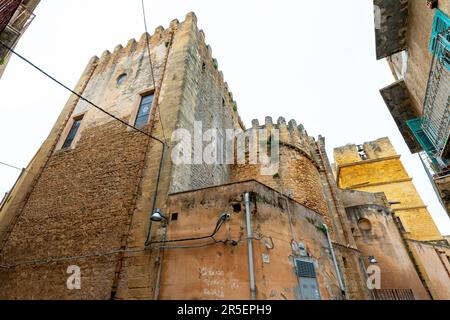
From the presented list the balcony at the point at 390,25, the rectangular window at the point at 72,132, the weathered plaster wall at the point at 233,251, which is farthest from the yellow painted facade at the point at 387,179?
the rectangular window at the point at 72,132

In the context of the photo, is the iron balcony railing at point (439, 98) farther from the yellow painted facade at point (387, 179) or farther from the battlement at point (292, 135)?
the yellow painted facade at point (387, 179)

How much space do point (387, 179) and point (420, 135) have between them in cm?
1598

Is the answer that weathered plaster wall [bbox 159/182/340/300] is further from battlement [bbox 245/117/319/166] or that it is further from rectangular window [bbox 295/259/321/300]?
battlement [bbox 245/117/319/166]

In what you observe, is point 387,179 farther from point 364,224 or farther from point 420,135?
point 420,135

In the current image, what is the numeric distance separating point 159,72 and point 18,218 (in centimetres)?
781

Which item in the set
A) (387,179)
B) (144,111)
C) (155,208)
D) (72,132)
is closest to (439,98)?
(155,208)

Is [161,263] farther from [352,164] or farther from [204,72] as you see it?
[352,164]

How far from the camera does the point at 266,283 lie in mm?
4680

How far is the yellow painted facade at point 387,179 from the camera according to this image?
1911 centimetres

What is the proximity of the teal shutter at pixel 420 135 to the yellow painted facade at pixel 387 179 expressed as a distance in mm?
12692

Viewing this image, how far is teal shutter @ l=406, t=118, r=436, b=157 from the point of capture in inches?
319

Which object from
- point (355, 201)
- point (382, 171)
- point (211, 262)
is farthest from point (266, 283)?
point (382, 171)

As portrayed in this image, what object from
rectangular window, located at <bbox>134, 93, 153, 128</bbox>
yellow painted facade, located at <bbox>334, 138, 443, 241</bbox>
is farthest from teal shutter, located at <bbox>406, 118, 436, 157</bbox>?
yellow painted facade, located at <bbox>334, 138, 443, 241</bbox>

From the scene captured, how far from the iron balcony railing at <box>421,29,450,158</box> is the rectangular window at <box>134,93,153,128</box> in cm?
898
